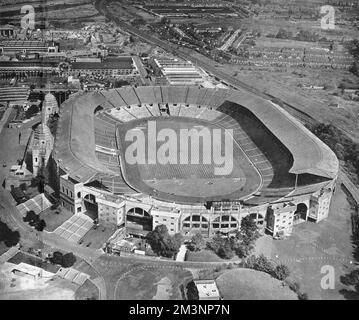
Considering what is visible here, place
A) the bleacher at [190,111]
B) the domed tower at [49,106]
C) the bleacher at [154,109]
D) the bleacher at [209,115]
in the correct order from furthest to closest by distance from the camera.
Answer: the bleacher at [154,109] < the bleacher at [190,111] < the bleacher at [209,115] < the domed tower at [49,106]

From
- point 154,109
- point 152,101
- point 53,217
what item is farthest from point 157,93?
point 53,217

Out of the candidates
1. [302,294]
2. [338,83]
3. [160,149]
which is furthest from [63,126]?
[338,83]

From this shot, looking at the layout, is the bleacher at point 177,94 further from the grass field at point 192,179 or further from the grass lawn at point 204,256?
the grass lawn at point 204,256

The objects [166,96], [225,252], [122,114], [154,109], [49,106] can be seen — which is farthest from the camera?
[166,96]

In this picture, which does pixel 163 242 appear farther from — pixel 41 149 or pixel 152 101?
pixel 152 101

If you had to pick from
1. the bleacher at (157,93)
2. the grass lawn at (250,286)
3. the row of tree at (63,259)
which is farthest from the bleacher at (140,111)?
the grass lawn at (250,286)
